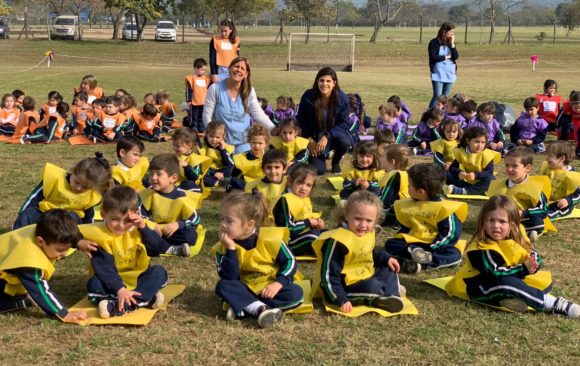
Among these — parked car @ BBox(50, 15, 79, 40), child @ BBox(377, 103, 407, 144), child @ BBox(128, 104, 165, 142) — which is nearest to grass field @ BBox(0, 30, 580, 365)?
child @ BBox(377, 103, 407, 144)

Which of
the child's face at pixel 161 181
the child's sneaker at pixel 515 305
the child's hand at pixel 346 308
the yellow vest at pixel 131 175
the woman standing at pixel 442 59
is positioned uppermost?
the woman standing at pixel 442 59

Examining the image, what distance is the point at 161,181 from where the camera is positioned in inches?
235

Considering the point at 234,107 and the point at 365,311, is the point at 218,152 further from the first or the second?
the point at 365,311

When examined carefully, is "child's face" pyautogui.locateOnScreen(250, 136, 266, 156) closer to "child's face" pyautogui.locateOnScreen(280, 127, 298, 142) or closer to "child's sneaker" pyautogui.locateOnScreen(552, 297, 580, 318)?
"child's face" pyautogui.locateOnScreen(280, 127, 298, 142)

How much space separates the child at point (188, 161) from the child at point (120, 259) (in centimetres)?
279

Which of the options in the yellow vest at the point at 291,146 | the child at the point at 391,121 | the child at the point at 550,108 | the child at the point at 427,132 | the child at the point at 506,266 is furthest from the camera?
the child at the point at 550,108

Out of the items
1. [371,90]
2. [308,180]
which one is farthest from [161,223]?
[371,90]

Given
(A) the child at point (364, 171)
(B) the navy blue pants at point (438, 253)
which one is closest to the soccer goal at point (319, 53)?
(A) the child at point (364, 171)

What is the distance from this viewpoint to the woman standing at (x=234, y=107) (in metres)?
8.59

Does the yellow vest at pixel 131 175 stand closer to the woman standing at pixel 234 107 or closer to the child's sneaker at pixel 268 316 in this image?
the woman standing at pixel 234 107

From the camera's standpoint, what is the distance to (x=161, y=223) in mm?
6066

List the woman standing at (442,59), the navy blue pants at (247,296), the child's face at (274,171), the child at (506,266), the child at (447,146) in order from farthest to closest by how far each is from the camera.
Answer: the woman standing at (442,59) < the child at (447,146) < the child's face at (274,171) < the child at (506,266) < the navy blue pants at (247,296)

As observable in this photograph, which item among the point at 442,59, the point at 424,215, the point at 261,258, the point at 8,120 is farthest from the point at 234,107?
the point at 8,120

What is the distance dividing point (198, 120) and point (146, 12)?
36321mm
